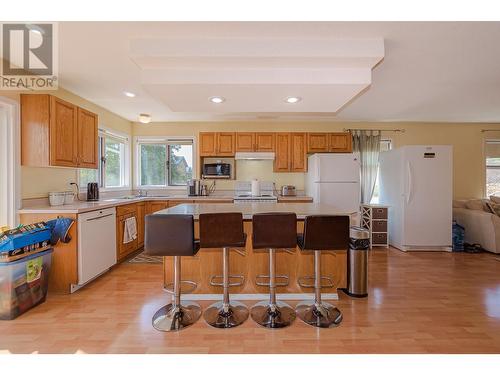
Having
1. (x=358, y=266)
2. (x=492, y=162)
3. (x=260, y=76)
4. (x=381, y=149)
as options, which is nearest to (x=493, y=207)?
(x=492, y=162)

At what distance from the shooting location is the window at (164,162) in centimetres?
535

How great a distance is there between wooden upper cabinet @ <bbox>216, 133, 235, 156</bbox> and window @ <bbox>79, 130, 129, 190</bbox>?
1.92 metres

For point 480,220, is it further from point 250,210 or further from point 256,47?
point 256,47

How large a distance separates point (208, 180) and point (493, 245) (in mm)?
5092

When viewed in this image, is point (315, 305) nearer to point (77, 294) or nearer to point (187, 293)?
point (187, 293)

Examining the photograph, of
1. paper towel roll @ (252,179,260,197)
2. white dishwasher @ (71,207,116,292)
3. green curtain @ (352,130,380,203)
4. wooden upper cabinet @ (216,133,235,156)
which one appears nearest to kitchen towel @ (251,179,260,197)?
paper towel roll @ (252,179,260,197)

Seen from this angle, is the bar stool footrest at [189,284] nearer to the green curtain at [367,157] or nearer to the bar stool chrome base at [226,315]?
A: the bar stool chrome base at [226,315]

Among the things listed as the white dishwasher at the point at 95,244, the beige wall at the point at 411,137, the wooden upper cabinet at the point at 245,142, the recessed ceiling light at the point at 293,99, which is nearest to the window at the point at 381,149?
the beige wall at the point at 411,137

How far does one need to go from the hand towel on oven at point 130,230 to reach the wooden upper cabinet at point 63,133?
3.65 feet

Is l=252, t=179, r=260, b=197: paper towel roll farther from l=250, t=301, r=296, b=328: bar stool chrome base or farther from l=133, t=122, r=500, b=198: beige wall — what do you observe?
l=250, t=301, r=296, b=328: bar stool chrome base

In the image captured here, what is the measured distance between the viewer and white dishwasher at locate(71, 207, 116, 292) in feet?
9.07

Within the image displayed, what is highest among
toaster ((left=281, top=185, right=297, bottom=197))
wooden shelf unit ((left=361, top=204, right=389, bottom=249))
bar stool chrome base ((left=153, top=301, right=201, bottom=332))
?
toaster ((left=281, top=185, right=297, bottom=197))

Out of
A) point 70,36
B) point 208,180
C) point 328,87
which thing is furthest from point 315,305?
point 208,180

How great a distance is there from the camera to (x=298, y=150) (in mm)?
4980
